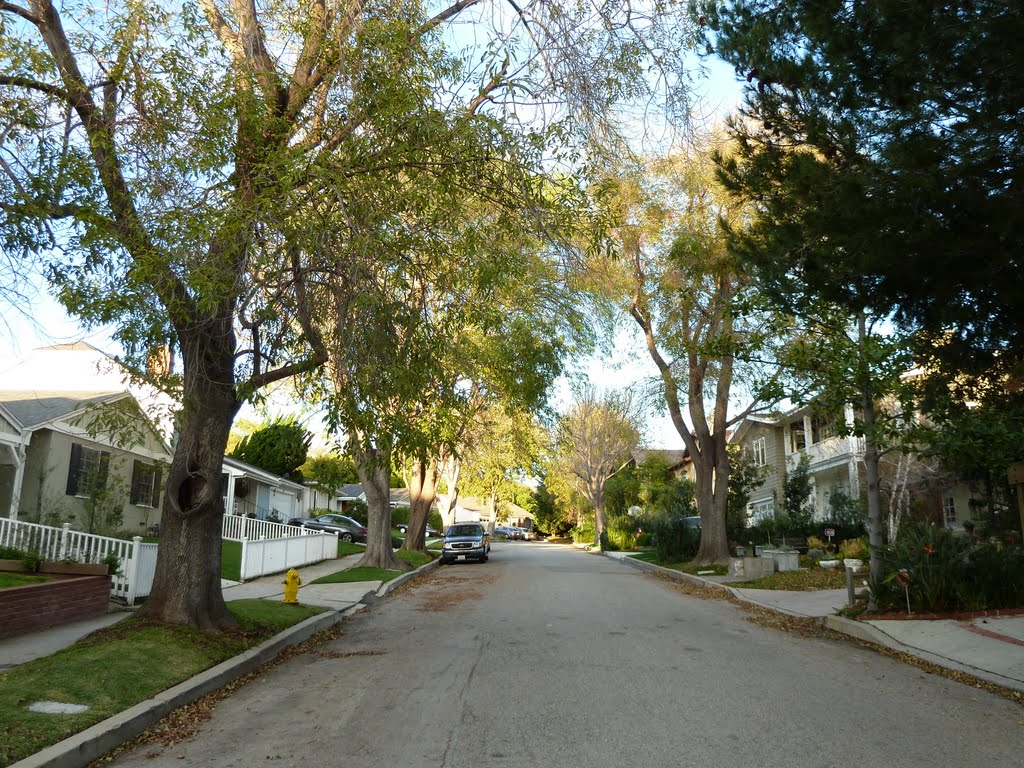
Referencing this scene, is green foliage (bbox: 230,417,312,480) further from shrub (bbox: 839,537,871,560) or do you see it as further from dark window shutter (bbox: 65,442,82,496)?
shrub (bbox: 839,537,871,560)

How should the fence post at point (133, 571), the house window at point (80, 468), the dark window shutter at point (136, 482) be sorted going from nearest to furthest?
the fence post at point (133, 571) < the house window at point (80, 468) < the dark window shutter at point (136, 482)

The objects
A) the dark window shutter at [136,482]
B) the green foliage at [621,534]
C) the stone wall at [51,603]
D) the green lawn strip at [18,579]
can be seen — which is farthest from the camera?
the green foliage at [621,534]

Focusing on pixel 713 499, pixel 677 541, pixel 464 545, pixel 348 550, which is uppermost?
pixel 713 499

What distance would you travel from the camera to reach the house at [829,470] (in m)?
25.4

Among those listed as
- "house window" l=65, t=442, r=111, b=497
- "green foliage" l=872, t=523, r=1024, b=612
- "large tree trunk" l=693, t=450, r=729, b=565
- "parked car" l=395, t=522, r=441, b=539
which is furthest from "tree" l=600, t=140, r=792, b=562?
"parked car" l=395, t=522, r=441, b=539

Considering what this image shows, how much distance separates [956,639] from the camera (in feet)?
34.1

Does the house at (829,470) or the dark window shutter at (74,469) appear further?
the house at (829,470)

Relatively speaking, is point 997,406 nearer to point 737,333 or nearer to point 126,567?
point 737,333

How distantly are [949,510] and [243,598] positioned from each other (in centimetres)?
2217

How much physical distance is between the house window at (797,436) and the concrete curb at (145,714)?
30203 mm

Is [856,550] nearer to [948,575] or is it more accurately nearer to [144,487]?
[948,575]

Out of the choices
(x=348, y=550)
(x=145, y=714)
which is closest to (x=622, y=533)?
(x=348, y=550)

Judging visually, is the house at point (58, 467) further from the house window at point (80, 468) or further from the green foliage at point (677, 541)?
the green foliage at point (677, 541)

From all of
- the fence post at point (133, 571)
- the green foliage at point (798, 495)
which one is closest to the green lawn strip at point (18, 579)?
the fence post at point (133, 571)
